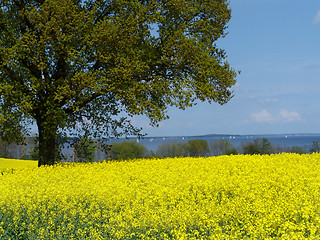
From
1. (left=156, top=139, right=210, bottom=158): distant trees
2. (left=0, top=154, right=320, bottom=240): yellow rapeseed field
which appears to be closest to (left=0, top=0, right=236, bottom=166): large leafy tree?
(left=0, top=154, right=320, bottom=240): yellow rapeseed field

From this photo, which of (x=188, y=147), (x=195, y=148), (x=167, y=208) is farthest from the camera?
(x=195, y=148)

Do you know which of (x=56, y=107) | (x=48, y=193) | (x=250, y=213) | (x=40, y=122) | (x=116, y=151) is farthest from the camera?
(x=116, y=151)

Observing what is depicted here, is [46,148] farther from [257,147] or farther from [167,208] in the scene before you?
[257,147]

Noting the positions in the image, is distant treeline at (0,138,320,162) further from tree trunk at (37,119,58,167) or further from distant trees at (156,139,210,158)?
tree trunk at (37,119,58,167)

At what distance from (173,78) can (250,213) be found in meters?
10.9

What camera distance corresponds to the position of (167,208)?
312 inches

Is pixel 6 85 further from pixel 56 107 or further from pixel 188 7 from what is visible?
pixel 188 7

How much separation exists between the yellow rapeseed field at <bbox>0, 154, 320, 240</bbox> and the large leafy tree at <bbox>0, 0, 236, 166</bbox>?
4.87 m

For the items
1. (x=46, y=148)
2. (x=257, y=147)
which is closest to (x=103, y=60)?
(x=46, y=148)

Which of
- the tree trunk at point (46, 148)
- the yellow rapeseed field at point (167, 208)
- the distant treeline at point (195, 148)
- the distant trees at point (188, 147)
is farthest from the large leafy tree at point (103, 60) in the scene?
the distant trees at point (188, 147)

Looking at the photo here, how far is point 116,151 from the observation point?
39625 millimetres

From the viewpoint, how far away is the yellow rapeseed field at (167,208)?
21.2 ft

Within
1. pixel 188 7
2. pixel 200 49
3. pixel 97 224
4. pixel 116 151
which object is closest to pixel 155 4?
pixel 188 7

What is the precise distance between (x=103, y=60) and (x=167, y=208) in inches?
350
